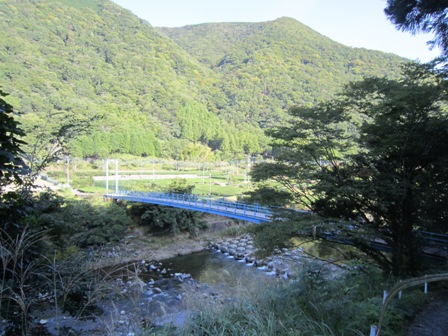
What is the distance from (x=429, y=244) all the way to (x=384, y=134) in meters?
2.45

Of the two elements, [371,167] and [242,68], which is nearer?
[371,167]

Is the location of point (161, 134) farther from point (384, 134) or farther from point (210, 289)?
point (384, 134)

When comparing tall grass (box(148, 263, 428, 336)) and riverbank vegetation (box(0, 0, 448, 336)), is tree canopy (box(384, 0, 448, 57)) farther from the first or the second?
A: tall grass (box(148, 263, 428, 336))

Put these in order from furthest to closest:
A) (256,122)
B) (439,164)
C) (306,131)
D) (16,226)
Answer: (256,122)
(306,131)
(439,164)
(16,226)

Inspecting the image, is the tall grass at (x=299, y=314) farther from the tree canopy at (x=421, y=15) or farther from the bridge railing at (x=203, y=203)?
the bridge railing at (x=203, y=203)

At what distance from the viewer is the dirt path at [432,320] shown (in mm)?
2802

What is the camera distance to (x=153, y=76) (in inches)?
2677

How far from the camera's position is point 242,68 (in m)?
88.7

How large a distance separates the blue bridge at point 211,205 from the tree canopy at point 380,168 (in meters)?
1.68

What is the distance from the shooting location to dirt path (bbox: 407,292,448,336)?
280 cm

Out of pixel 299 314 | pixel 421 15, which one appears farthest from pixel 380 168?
pixel 299 314

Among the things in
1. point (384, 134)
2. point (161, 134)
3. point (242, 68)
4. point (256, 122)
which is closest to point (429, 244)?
point (384, 134)

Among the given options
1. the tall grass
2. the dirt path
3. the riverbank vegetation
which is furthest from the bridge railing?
the tall grass

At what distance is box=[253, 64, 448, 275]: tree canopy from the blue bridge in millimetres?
1680
